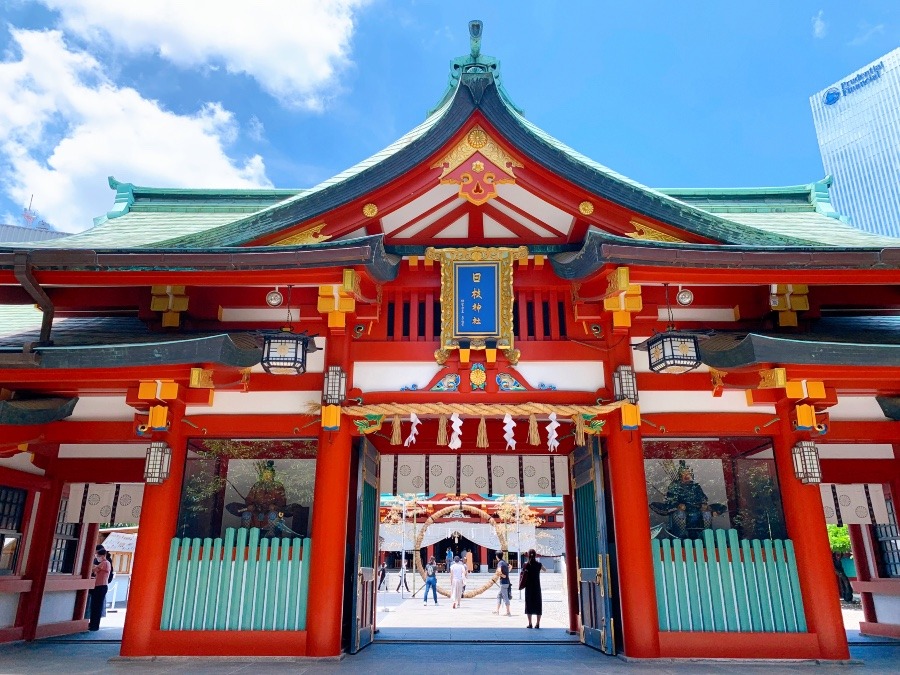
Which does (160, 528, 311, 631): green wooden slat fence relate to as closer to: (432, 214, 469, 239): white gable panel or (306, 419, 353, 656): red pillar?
(306, 419, 353, 656): red pillar

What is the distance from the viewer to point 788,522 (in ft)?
30.7

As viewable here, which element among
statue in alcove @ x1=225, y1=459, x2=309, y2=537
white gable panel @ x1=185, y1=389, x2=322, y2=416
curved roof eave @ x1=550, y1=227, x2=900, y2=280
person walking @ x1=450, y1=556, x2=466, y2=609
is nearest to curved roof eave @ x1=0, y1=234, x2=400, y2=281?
white gable panel @ x1=185, y1=389, x2=322, y2=416

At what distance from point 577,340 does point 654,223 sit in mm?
2233

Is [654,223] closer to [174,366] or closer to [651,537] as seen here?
[651,537]

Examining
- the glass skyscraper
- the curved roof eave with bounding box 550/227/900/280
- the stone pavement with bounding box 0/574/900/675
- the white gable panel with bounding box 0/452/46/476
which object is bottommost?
the stone pavement with bounding box 0/574/900/675

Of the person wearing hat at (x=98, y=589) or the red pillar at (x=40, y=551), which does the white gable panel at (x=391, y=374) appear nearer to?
the red pillar at (x=40, y=551)

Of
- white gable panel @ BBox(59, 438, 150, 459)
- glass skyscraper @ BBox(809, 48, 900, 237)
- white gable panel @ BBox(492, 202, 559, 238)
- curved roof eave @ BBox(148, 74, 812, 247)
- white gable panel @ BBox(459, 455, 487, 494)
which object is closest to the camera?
curved roof eave @ BBox(148, 74, 812, 247)

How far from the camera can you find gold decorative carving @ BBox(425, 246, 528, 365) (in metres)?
10.1

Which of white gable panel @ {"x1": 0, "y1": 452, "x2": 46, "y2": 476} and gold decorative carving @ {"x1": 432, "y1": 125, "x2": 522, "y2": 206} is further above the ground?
gold decorative carving @ {"x1": 432, "y1": 125, "x2": 522, "y2": 206}

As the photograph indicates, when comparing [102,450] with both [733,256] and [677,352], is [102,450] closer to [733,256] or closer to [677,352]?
[677,352]

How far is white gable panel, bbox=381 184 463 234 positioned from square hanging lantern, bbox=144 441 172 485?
498 centimetres

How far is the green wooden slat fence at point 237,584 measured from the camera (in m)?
9.04

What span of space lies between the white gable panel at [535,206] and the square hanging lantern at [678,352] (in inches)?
103

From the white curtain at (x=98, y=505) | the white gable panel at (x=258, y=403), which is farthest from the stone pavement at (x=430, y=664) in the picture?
the white gable panel at (x=258, y=403)
